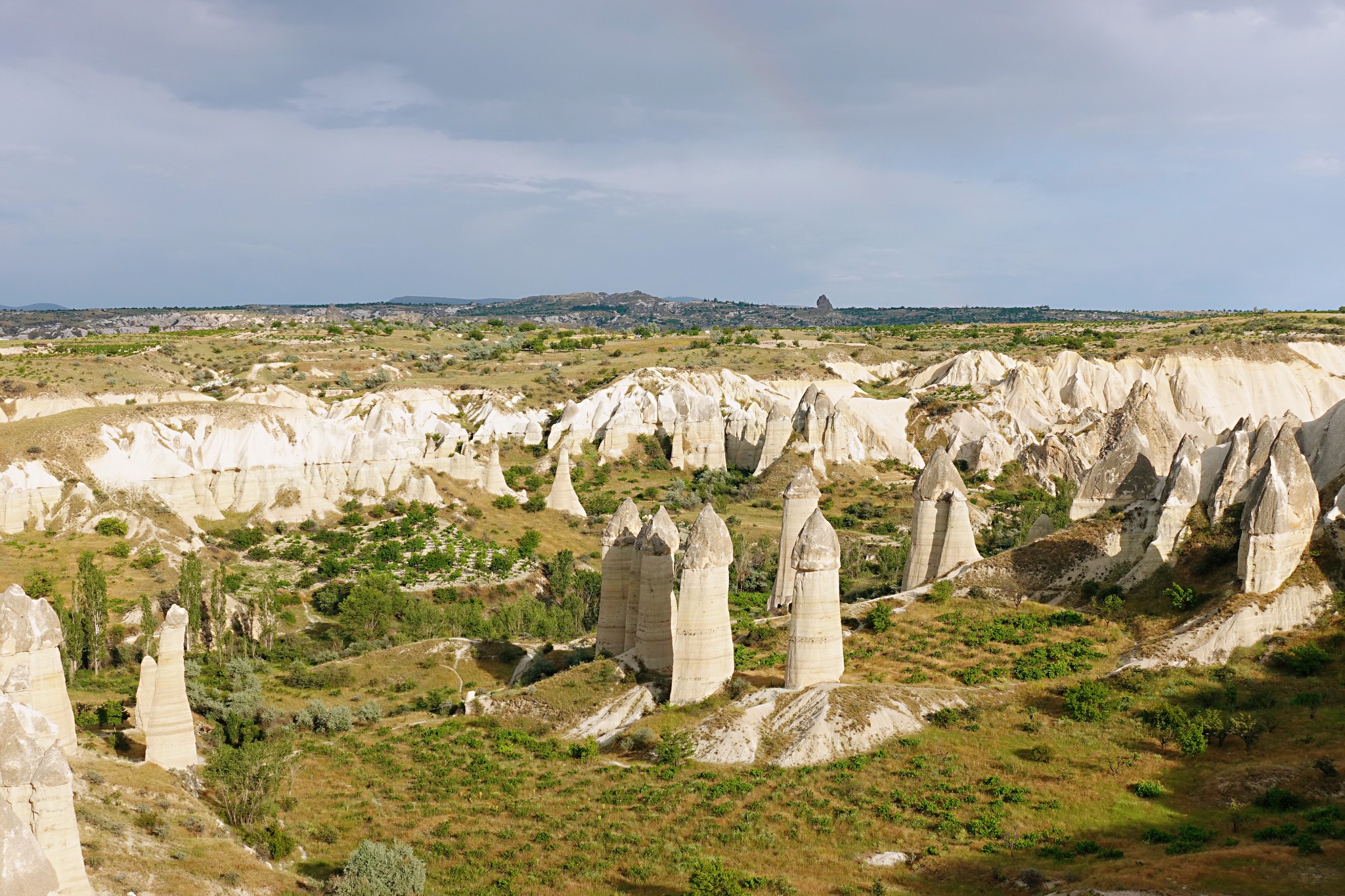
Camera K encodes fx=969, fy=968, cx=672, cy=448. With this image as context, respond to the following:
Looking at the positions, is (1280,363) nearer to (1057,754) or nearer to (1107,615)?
(1107,615)

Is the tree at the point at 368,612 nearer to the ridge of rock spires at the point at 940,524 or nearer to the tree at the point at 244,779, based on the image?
the tree at the point at 244,779

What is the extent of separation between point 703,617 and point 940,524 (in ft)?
44.2

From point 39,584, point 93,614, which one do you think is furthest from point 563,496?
point 39,584

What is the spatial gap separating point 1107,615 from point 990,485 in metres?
46.8

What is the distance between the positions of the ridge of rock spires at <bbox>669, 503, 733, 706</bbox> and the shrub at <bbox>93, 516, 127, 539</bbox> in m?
37.6

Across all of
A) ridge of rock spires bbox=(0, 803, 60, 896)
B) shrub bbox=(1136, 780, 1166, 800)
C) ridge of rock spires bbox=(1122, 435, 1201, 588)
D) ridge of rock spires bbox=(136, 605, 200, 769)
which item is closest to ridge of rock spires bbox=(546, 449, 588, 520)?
ridge of rock spires bbox=(136, 605, 200, 769)

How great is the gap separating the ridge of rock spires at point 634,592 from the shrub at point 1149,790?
51.6ft

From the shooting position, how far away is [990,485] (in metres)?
76.2

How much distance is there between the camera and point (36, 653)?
22797 mm

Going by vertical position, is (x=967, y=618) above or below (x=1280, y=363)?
below

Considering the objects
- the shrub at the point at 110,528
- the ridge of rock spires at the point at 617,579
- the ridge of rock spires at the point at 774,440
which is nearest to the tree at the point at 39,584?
the shrub at the point at 110,528

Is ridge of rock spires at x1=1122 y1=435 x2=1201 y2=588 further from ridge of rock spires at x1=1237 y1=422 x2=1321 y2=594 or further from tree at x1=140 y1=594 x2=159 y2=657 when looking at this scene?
tree at x1=140 y1=594 x2=159 y2=657

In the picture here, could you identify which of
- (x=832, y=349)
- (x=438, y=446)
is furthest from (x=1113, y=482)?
(x=832, y=349)

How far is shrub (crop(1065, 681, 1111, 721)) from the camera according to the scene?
24.8 metres
